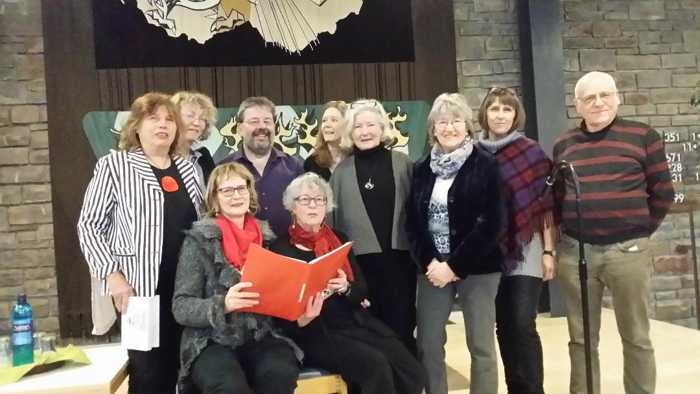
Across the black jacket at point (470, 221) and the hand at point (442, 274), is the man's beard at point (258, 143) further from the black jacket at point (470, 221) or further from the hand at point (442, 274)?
the hand at point (442, 274)

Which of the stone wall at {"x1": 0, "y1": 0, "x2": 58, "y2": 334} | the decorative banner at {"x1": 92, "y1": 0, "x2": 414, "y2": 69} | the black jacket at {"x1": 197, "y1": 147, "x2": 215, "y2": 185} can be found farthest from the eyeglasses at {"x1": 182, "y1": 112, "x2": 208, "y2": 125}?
the stone wall at {"x1": 0, "y1": 0, "x2": 58, "y2": 334}

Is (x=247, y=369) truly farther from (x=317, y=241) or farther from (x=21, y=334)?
(x=21, y=334)

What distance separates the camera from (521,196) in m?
2.56

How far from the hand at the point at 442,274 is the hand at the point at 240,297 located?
70 cm

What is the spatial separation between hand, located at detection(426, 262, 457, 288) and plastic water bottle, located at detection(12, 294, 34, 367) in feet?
4.55

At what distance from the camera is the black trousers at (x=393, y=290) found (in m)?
2.48

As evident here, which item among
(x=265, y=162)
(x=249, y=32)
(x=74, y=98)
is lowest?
(x=265, y=162)

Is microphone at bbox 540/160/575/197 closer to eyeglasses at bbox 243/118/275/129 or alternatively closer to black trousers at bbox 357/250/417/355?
black trousers at bbox 357/250/417/355

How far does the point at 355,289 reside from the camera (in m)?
2.35

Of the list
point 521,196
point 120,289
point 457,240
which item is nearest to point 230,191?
point 120,289

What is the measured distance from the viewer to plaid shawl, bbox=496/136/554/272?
255 centimetres

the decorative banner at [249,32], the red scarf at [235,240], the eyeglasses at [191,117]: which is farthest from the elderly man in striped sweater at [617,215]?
the decorative banner at [249,32]

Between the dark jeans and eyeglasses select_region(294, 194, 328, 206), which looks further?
the dark jeans

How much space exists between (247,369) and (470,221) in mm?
962
